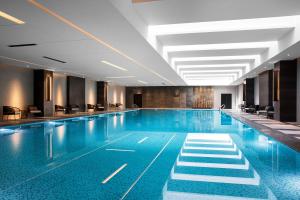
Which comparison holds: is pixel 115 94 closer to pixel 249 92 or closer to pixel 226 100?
pixel 226 100

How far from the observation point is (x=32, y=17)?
17.1 feet

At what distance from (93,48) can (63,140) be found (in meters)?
3.31

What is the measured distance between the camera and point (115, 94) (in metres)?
28.2

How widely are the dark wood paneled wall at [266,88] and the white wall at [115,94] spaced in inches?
611

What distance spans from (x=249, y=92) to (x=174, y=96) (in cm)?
1219

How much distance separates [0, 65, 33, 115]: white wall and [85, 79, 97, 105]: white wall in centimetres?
671

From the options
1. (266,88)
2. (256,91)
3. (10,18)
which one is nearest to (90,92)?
(256,91)

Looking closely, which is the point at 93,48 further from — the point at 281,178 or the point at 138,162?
the point at 281,178

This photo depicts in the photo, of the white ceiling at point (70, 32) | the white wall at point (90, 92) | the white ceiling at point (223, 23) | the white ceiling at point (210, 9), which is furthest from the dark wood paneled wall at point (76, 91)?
the white ceiling at point (210, 9)

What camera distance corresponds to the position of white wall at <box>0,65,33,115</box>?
12586mm

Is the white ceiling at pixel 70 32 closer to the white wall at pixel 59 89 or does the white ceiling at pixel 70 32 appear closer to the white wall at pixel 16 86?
the white wall at pixel 16 86

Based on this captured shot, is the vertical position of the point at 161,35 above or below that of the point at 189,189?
above

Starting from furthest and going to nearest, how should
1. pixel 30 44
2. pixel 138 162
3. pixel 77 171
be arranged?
1. pixel 30 44
2. pixel 138 162
3. pixel 77 171

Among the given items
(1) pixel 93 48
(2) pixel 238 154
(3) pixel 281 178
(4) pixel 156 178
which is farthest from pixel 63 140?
(3) pixel 281 178
